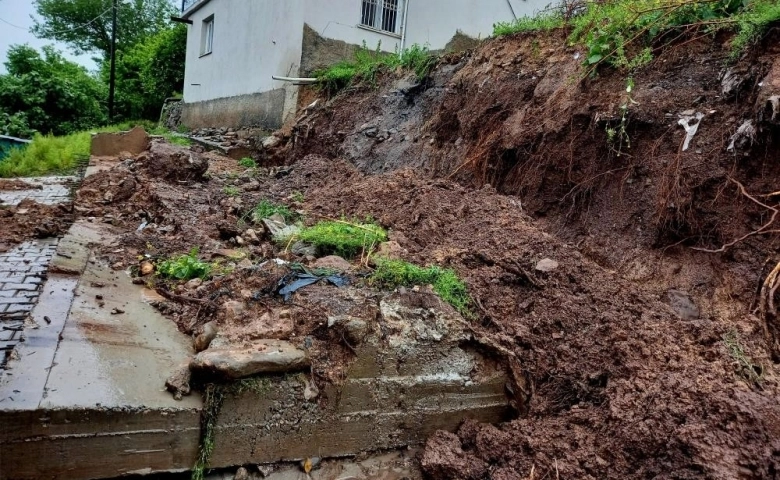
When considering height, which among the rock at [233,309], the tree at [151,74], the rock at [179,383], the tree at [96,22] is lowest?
the rock at [179,383]

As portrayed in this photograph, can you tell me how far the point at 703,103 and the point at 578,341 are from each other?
239 cm

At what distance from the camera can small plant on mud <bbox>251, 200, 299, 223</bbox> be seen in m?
5.47

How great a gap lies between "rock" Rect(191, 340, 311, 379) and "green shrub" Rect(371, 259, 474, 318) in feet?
2.79

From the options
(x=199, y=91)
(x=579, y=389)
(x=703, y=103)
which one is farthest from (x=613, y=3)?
(x=199, y=91)

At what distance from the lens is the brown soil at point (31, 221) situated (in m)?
4.89

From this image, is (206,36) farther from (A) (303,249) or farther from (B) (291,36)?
(A) (303,249)

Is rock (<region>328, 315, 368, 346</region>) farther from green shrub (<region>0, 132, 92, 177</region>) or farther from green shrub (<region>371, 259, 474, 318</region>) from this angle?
green shrub (<region>0, 132, 92, 177</region>)

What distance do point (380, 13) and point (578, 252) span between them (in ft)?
29.2

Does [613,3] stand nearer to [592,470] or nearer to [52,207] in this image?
[592,470]

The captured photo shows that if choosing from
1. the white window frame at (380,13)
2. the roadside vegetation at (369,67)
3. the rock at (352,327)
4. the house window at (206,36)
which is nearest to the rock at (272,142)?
the roadside vegetation at (369,67)

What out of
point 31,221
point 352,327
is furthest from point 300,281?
point 31,221

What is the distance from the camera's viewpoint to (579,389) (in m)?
2.90

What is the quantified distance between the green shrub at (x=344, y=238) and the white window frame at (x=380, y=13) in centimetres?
748

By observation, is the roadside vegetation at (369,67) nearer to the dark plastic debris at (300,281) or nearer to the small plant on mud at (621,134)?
the small plant on mud at (621,134)
